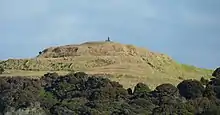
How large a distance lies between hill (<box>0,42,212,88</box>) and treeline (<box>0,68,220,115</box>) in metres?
6.94

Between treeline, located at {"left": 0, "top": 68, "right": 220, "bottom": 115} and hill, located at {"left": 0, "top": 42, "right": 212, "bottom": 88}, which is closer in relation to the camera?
treeline, located at {"left": 0, "top": 68, "right": 220, "bottom": 115}

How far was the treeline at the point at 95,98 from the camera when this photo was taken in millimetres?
51031

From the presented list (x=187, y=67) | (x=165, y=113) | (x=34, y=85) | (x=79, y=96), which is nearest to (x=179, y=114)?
(x=165, y=113)

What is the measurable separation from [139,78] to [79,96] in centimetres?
1788

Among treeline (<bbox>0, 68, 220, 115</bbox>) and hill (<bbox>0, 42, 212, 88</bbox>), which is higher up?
hill (<bbox>0, 42, 212, 88</bbox>)

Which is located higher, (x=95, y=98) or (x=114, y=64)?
(x=114, y=64)

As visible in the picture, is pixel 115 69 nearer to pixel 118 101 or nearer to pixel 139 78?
pixel 139 78

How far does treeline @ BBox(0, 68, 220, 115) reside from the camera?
51031 mm

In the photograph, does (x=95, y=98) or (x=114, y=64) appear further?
(x=114, y=64)

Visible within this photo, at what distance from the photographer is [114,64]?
3366 inches

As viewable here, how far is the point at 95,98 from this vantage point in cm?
6062

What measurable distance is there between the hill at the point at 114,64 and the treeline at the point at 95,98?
22.8 ft

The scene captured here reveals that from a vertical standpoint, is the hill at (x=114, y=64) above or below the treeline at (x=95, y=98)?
above

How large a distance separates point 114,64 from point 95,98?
25064 millimetres
